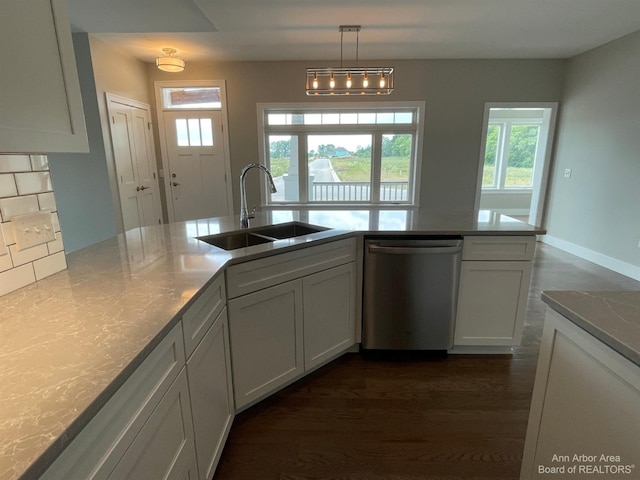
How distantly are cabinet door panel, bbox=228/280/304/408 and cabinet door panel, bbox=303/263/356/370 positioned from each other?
0.23 ft

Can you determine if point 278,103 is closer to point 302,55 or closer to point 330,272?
point 302,55

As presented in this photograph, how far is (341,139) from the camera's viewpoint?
5051 millimetres

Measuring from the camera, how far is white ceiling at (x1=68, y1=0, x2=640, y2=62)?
2.95 metres

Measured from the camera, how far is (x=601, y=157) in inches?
162

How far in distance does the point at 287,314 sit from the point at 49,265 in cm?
104

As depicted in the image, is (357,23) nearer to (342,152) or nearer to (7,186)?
(342,152)

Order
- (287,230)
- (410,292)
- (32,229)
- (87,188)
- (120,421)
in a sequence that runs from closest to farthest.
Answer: (120,421)
(32,229)
(410,292)
(287,230)
(87,188)

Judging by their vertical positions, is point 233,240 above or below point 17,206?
below

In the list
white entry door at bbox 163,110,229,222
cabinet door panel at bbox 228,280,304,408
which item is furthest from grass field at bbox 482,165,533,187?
cabinet door panel at bbox 228,280,304,408

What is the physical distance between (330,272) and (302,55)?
367 centimetres

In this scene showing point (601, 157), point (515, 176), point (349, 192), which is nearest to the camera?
point (601, 157)

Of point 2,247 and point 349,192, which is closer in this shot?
point 2,247

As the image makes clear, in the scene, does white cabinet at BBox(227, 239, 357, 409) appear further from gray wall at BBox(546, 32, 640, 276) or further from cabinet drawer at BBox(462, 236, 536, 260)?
gray wall at BBox(546, 32, 640, 276)

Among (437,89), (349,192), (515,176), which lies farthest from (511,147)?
(349,192)
